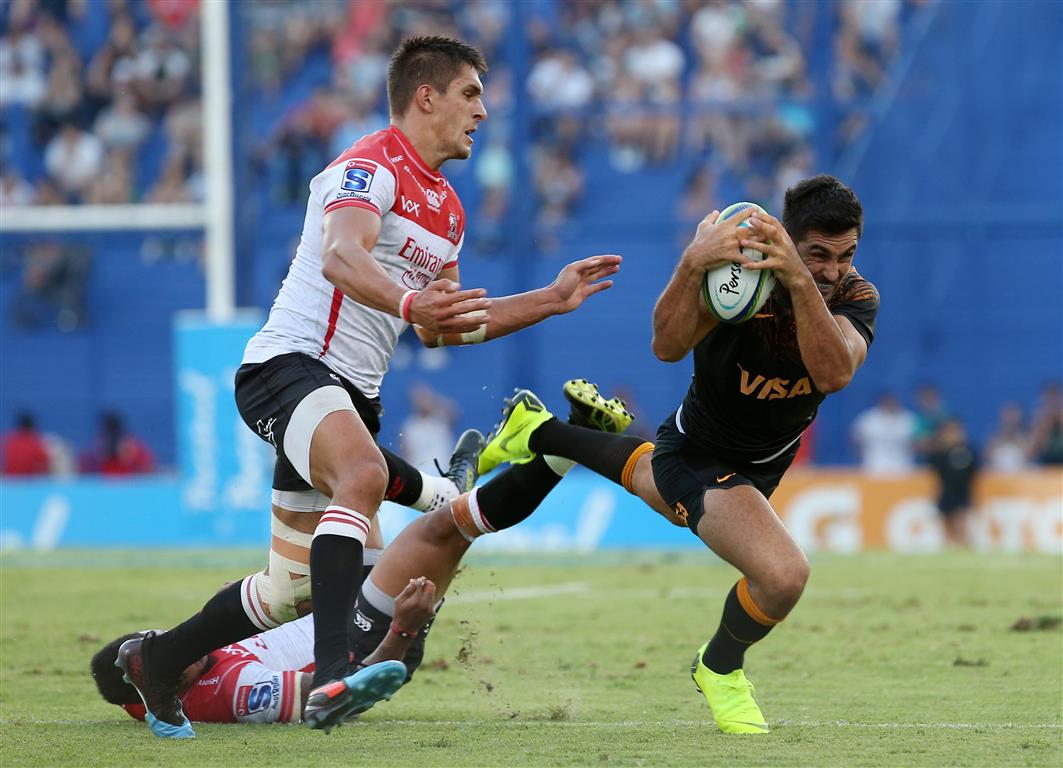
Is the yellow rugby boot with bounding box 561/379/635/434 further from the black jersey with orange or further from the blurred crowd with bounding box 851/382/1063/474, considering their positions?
the blurred crowd with bounding box 851/382/1063/474

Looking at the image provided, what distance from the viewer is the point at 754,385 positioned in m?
5.83

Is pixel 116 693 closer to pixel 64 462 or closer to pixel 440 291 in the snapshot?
pixel 440 291

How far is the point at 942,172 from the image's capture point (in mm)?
19281

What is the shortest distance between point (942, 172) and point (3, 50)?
12613 millimetres

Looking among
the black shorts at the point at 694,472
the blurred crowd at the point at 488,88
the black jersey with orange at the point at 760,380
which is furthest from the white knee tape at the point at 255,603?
the blurred crowd at the point at 488,88

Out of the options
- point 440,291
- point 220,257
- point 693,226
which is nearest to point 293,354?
point 440,291

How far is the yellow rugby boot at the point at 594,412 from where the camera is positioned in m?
7.04

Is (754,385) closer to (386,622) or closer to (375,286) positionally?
(375,286)

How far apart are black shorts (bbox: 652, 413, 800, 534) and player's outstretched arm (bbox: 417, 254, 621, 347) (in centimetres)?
96

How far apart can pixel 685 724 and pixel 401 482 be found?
1.54m

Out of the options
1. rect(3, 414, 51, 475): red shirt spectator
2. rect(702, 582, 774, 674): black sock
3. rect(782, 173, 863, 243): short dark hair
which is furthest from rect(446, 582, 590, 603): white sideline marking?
rect(3, 414, 51, 475): red shirt spectator

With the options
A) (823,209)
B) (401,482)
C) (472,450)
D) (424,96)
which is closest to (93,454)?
(472,450)

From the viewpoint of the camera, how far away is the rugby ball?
5.42 meters

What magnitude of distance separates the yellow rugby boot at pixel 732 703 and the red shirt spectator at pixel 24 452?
14603 mm
